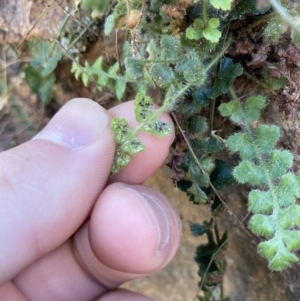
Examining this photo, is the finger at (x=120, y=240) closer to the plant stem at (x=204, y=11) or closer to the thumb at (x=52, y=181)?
the thumb at (x=52, y=181)

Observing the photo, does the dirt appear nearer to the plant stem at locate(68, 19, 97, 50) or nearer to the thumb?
the plant stem at locate(68, 19, 97, 50)

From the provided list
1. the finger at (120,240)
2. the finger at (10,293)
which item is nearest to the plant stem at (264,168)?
the finger at (120,240)

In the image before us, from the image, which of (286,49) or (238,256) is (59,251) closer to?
(238,256)

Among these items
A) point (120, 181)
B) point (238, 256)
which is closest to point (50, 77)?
point (120, 181)

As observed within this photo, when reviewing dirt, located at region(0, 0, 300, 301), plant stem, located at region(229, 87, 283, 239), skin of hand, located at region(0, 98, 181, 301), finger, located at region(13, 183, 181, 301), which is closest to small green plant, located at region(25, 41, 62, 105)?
dirt, located at region(0, 0, 300, 301)

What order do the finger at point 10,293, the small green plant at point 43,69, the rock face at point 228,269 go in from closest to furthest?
the finger at point 10,293 → the rock face at point 228,269 → the small green plant at point 43,69

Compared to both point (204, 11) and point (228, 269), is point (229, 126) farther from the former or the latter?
point (228, 269)
